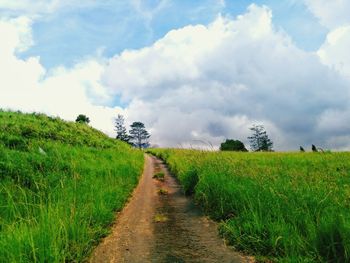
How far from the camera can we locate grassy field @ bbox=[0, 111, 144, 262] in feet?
22.3

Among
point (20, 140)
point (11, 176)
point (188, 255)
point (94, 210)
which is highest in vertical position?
point (20, 140)

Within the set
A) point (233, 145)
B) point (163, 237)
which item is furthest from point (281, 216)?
point (233, 145)

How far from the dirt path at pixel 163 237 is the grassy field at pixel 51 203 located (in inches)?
17.6

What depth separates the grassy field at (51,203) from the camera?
22.3ft

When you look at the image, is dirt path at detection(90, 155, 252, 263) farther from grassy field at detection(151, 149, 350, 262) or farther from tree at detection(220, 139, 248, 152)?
tree at detection(220, 139, 248, 152)

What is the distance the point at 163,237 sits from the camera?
30.5ft

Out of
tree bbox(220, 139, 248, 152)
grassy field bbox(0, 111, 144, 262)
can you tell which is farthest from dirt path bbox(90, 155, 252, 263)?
tree bbox(220, 139, 248, 152)

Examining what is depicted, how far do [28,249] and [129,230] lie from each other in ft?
12.1

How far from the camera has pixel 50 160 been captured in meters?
16.4

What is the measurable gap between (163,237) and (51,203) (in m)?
2.94

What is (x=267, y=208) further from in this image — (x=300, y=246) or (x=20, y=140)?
(x=20, y=140)

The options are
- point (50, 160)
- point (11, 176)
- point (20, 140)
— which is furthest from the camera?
point (20, 140)

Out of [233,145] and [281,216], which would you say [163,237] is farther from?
[233,145]

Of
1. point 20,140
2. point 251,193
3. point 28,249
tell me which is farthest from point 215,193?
point 20,140
